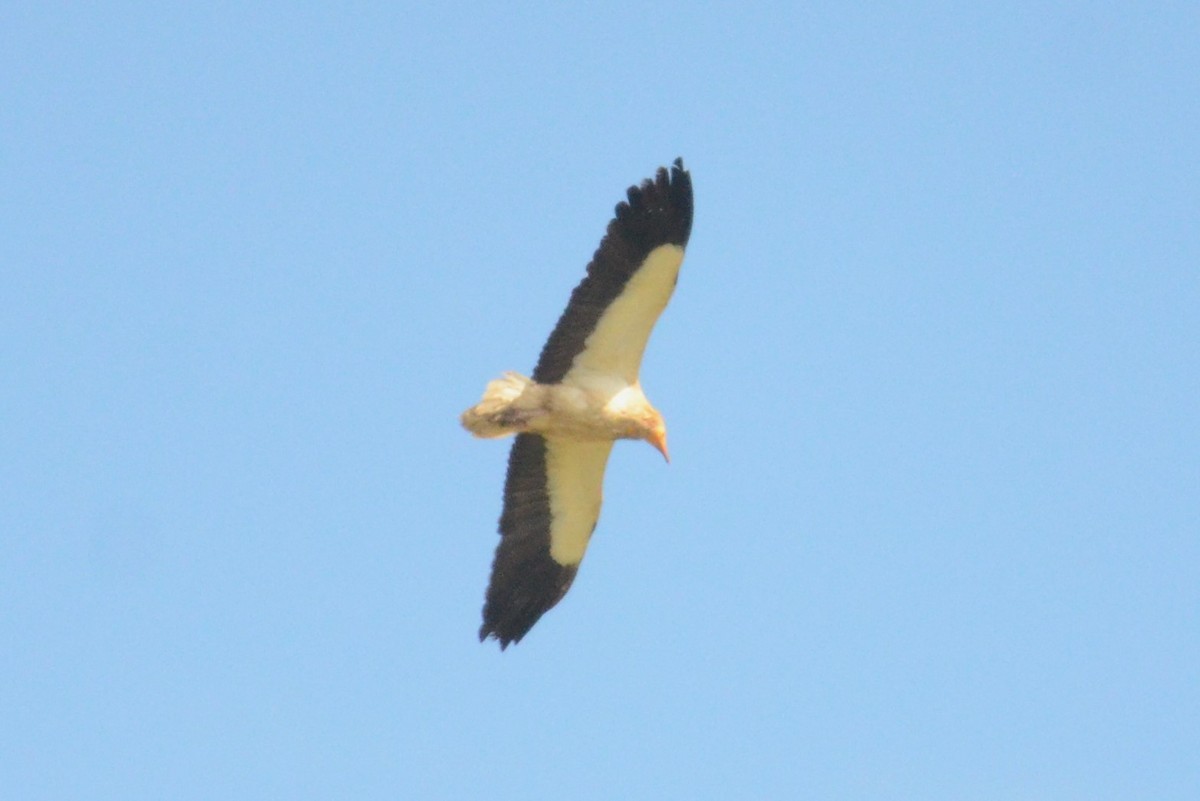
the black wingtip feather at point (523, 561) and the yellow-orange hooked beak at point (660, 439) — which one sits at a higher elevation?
the yellow-orange hooked beak at point (660, 439)

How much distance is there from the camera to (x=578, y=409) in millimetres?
12445

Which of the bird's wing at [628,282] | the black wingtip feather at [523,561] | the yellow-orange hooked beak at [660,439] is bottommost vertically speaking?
the black wingtip feather at [523,561]

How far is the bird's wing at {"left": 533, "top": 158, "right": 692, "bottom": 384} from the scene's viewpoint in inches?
473

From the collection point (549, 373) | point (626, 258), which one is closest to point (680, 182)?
point (626, 258)

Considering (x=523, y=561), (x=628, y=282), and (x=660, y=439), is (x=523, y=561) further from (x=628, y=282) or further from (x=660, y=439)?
(x=628, y=282)

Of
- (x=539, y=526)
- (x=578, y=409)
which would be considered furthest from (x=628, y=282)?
(x=539, y=526)

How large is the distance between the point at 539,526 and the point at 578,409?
108 cm

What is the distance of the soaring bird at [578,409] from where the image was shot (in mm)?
12039

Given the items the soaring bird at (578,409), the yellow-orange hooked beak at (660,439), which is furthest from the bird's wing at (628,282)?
the yellow-orange hooked beak at (660,439)

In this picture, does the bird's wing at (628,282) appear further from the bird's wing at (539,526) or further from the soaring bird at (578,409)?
the bird's wing at (539,526)

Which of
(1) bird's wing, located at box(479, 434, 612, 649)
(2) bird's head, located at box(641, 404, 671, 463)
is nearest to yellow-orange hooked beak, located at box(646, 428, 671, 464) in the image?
(2) bird's head, located at box(641, 404, 671, 463)

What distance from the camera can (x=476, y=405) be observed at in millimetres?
12422

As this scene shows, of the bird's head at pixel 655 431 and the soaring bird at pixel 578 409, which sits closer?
the soaring bird at pixel 578 409

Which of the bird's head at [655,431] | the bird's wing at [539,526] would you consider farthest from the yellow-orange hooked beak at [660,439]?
the bird's wing at [539,526]
